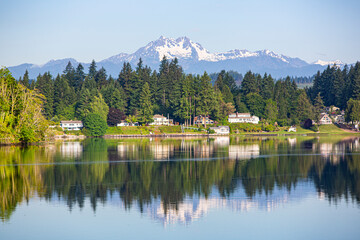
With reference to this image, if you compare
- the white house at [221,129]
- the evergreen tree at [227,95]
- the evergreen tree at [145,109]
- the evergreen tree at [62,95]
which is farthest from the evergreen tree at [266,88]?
the evergreen tree at [62,95]

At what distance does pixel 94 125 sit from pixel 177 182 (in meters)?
79.3

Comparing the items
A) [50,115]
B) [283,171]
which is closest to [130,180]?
[283,171]

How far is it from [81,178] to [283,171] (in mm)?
18402

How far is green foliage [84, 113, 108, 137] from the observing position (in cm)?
11200

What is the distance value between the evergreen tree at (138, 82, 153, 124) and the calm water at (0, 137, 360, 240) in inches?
2972

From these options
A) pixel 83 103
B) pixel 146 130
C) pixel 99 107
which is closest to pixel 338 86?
pixel 146 130

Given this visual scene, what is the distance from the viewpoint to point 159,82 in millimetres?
140625

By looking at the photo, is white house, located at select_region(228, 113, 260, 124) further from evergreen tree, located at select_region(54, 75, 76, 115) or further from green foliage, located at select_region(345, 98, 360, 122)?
evergreen tree, located at select_region(54, 75, 76, 115)

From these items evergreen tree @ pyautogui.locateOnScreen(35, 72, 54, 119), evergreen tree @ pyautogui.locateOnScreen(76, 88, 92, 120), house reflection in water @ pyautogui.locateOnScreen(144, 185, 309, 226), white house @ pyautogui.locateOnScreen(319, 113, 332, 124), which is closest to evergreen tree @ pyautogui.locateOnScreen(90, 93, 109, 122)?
evergreen tree @ pyautogui.locateOnScreen(76, 88, 92, 120)

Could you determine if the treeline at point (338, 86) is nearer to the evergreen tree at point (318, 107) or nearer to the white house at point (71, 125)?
the evergreen tree at point (318, 107)

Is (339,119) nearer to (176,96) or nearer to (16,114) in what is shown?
(176,96)

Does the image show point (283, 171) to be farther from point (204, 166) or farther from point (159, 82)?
point (159, 82)

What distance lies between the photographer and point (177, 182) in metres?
35.8

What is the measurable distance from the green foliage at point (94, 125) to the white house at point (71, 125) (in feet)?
20.0
